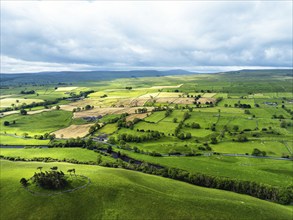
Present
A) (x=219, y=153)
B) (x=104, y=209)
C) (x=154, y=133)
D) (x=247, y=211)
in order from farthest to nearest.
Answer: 1. (x=154, y=133)
2. (x=219, y=153)
3. (x=247, y=211)
4. (x=104, y=209)

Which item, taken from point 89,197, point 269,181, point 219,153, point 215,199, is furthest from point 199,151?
point 89,197

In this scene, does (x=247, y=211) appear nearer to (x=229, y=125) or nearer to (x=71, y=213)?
(x=71, y=213)

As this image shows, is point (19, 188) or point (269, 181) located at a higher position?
point (19, 188)

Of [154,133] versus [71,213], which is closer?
[71,213]

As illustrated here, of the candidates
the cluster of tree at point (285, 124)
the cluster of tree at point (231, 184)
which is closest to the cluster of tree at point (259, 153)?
the cluster of tree at point (231, 184)

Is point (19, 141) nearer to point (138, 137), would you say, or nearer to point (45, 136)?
point (45, 136)

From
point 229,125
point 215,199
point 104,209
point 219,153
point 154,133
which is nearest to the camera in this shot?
point 104,209

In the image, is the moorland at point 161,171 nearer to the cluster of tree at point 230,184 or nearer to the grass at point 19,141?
the cluster of tree at point 230,184

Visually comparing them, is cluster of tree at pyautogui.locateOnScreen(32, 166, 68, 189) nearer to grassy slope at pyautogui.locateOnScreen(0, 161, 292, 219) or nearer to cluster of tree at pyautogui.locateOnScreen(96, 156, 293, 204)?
grassy slope at pyautogui.locateOnScreen(0, 161, 292, 219)
